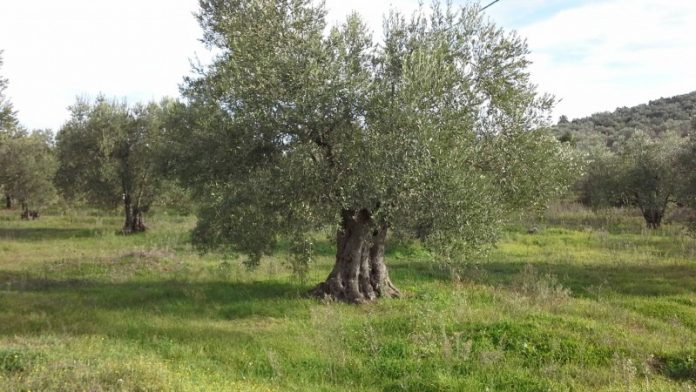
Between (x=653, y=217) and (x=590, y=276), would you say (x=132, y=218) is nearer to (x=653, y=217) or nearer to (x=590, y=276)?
(x=590, y=276)

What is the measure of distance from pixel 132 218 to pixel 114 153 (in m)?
5.17

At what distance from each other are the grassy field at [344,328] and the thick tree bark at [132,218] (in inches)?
499

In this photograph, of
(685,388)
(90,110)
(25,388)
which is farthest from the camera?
(90,110)

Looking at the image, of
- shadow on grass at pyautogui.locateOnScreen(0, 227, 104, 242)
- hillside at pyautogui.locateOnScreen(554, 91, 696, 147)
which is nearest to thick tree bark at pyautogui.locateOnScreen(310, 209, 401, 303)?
shadow on grass at pyautogui.locateOnScreen(0, 227, 104, 242)

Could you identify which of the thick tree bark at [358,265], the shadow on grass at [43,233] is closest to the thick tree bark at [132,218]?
the shadow on grass at [43,233]

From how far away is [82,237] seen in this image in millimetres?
35656

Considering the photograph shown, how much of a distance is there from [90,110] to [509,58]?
111 feet

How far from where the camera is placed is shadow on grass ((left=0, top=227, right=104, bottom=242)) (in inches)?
1353

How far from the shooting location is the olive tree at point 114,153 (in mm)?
37344

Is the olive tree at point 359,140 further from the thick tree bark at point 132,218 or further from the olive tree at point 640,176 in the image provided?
the olive tree at point 640,176

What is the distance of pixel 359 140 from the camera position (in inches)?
585

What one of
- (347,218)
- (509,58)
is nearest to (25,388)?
(347,218)

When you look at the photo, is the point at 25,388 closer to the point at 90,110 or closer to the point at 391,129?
the point at 391,129

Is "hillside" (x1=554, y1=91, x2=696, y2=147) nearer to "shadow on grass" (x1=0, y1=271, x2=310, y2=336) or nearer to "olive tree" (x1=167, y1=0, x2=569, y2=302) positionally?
"olive tree" (x1=167, y1=0, x2=569, y2=302)
